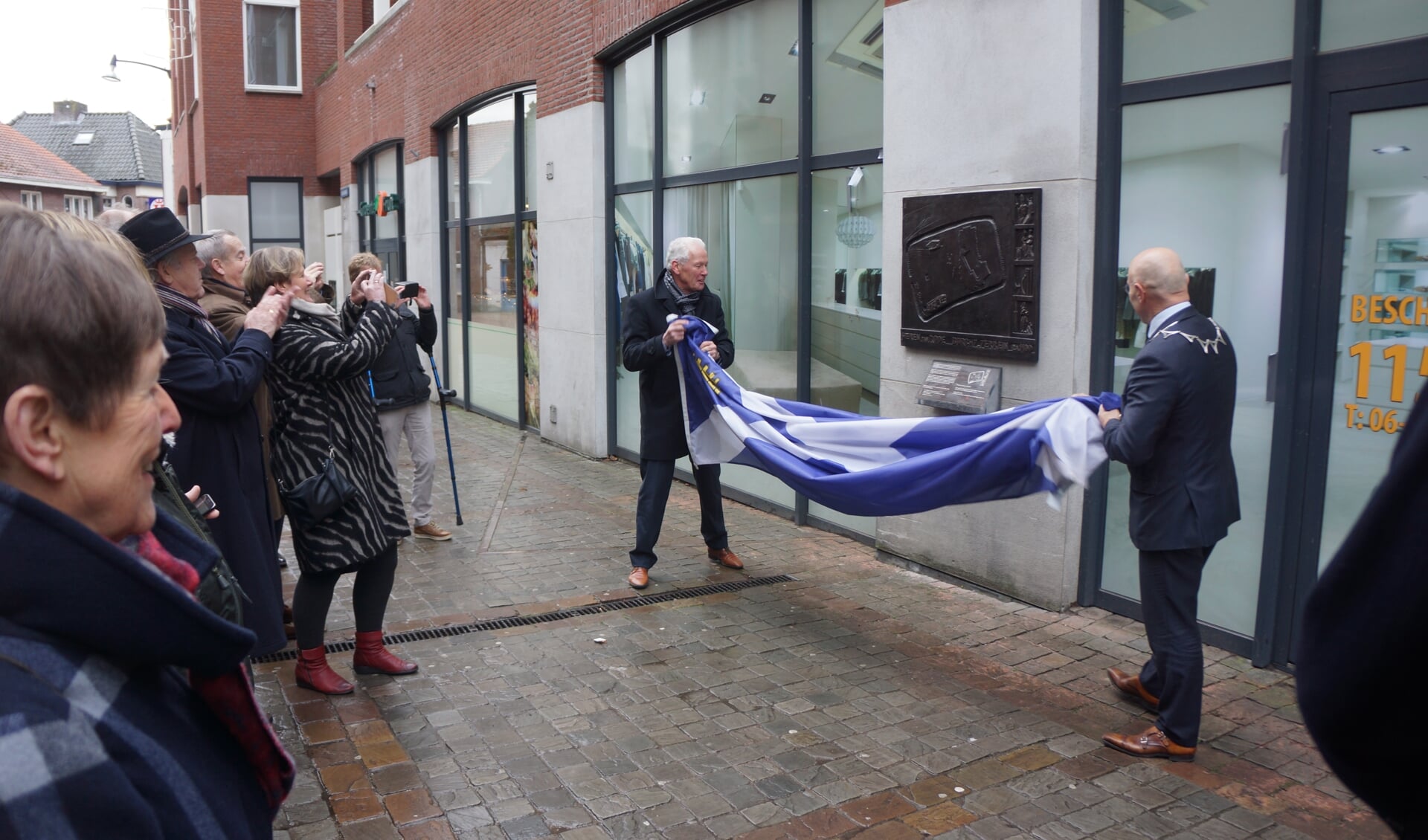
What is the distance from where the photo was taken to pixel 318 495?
4.62m

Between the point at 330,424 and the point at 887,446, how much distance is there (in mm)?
2746

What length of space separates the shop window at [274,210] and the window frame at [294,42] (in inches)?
83.1

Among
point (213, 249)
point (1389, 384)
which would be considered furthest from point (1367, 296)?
point (213, 249)

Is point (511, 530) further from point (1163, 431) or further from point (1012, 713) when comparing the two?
point (1163, 431)

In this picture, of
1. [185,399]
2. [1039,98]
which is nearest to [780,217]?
[1039,98]

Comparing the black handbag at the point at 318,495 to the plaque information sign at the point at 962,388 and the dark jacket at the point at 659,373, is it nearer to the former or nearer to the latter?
the dark jacket at the point at 659,373

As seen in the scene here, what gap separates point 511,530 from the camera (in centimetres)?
826

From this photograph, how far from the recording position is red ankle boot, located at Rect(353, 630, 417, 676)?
5.25 meters

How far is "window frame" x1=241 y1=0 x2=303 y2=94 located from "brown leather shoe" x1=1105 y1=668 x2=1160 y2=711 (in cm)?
2547

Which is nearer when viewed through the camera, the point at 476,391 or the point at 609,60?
the point at 609,60

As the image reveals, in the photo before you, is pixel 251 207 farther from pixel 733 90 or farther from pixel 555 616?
pixel 555 616

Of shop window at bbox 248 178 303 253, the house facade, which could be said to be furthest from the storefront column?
shop window at bbox 248 178 303 253

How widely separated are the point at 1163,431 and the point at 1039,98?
7.91 feet

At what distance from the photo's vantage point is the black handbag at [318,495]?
462 centimetres
